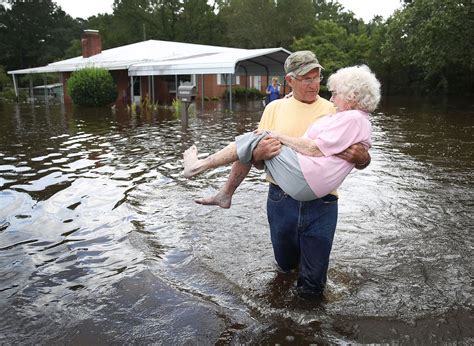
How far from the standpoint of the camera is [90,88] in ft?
83.1

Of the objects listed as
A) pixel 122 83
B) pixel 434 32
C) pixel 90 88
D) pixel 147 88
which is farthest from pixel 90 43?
pixel 434 32

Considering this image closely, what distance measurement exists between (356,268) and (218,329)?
1626 millimetres

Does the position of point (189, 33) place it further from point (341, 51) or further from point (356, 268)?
point (356, 268)

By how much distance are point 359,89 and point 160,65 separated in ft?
75.6

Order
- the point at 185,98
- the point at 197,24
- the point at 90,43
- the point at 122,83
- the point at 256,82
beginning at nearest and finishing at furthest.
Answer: the point at 185,98 → the point at 122,83 → the point at 90,43 → the point at 256,82 → the point at 197,24

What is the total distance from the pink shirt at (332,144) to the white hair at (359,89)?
65mm

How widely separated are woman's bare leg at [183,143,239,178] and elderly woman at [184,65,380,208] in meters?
0.19

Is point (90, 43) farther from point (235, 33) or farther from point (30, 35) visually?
point (30, 35)

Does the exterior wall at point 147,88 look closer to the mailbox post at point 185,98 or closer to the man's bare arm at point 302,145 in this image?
the mailbox post at point 185,98

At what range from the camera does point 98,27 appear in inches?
2254

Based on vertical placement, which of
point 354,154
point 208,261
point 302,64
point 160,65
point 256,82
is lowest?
point 208,261

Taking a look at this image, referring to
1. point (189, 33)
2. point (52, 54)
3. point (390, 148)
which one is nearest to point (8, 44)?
point (52, 54)

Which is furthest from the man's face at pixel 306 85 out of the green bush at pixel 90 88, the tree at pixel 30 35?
the tree at pixel 30 35

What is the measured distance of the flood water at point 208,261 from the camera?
319 centimetres
